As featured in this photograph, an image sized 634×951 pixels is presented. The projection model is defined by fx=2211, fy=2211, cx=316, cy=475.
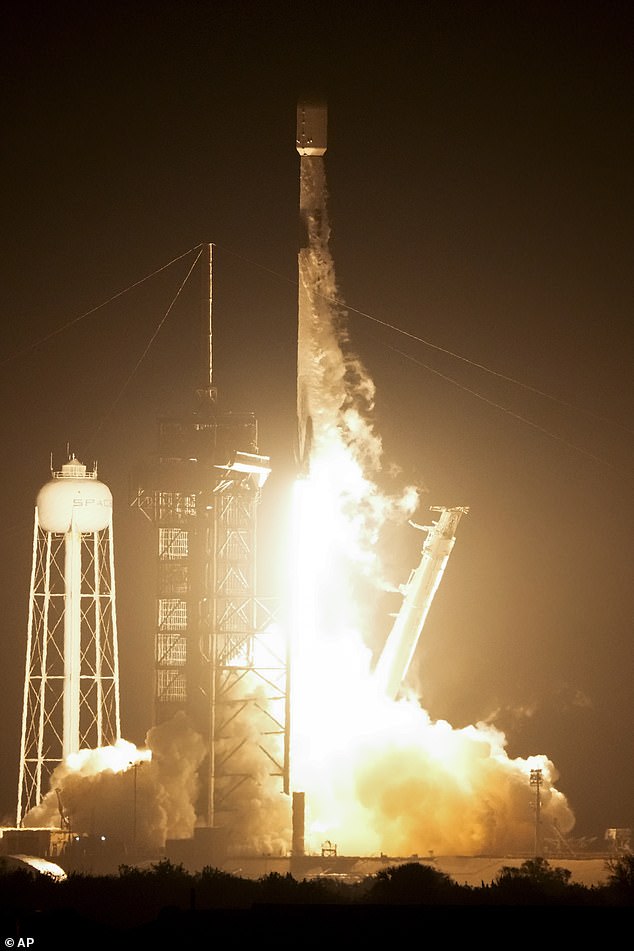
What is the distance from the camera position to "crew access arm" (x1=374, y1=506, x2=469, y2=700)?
61.5 metres

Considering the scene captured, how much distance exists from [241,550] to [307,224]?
10869 mm

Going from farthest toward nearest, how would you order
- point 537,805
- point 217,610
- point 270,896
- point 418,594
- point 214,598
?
point 217,610 < point 214,598 < point 418,594 < point 537,805 < point 270,896

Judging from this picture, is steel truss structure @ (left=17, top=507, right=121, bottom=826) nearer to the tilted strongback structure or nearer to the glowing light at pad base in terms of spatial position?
the tilted strongback structure

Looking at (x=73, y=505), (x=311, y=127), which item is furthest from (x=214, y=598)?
(x=311, y=127)

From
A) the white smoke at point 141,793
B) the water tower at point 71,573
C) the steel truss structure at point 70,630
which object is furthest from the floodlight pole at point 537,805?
the water tower at point 71,573

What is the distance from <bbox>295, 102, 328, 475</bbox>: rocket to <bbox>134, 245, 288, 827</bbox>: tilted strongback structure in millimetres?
2392

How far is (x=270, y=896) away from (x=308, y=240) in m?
21.9

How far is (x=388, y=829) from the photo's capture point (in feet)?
202

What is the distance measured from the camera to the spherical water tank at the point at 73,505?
66.6 metres

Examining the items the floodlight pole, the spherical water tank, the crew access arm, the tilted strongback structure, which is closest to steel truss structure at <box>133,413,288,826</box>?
the tilted strongback structure

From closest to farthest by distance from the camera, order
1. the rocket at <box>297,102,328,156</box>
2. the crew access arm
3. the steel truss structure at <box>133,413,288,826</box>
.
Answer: the rocket at <box>297,102,328,156</box>, the crew access arm, the steel truss structure at <box>133,413,288,826</box>

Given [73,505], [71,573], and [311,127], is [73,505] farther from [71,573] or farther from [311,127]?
[311,127]

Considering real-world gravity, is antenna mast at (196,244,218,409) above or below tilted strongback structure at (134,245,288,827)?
above

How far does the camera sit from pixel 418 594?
61906 mm
